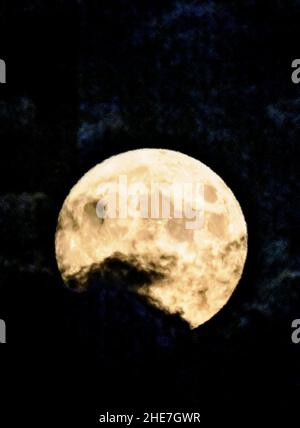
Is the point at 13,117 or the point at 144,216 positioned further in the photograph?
the point at 13,117

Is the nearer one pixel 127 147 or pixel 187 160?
pixel 187 160

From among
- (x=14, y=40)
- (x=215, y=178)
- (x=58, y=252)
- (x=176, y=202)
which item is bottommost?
(x=58, y=252)

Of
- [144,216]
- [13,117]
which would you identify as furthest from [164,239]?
[13,117]

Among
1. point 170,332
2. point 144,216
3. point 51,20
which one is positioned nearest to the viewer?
point 144,216

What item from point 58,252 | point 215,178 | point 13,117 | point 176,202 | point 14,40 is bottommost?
point 58,252

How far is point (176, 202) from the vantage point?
1131mm

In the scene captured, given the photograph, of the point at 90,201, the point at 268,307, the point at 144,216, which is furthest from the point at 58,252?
the point at 268,307

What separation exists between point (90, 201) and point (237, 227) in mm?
445

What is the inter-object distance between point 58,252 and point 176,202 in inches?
16.0

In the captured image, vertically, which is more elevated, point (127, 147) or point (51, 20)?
point (51, 20)

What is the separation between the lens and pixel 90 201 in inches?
46.4

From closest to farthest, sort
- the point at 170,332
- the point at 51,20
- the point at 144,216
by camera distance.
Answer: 1. the point at 144,216
2. the point at 170,332
3. the point at 51,20

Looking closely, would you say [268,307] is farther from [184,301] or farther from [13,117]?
[13,117]

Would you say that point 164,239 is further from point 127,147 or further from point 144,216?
point 127,147
